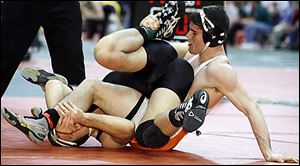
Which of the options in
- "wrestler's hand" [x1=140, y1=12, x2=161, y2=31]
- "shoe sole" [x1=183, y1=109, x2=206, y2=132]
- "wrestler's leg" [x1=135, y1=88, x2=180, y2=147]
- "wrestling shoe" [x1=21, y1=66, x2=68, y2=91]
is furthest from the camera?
"wrestling shoe" [x1=21, y1=66, x2=68, y2=91]

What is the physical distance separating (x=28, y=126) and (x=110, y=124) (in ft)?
1.66

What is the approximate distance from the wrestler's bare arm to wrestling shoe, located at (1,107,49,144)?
1.05m

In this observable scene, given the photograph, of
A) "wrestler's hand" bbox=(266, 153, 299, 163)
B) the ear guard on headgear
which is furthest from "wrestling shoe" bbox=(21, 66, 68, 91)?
"wrestler's hand" bbox=(266, 153, 299, 163)

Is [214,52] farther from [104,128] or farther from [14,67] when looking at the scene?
[14,67]

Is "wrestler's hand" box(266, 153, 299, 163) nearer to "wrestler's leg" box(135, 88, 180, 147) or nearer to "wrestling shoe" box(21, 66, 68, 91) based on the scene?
"wrestler's leg" box(135, 88, 180, 147)

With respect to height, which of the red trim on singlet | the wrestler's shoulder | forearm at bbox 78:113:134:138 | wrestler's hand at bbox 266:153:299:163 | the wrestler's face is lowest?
wrestler's hand at bbox 266:153:299:163

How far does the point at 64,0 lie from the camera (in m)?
5.67

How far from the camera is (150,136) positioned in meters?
A: 5.38

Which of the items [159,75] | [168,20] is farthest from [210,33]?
[159,75]

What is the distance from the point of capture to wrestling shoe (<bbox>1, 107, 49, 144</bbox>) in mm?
5113

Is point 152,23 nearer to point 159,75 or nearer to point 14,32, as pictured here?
point 159,75

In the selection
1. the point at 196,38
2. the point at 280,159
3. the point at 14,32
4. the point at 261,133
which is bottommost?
the point at 280,159

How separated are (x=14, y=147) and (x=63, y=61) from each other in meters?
0.98

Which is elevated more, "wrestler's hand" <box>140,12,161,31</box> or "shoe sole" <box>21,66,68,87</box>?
"wrestler's hand" <box>140,12,161,31</box>
